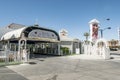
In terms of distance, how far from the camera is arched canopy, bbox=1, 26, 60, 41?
22062mm

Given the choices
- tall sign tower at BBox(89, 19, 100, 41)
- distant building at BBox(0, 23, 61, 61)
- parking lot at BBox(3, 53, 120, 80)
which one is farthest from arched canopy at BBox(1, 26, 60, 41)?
tall sign tower at BBox(89, 19, 100, 41)

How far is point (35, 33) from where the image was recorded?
23.3 metres

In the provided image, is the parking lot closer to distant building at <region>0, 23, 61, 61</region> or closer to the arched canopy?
distant building at <region>0, 23, 61, 61</region>

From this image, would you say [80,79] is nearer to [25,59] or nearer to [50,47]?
[25,59]

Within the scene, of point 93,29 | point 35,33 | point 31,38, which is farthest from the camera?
point 93,29

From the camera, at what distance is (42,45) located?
36.1m

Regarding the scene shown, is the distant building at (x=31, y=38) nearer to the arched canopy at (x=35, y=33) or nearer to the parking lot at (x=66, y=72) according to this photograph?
the arched canopy at (x=35, y=33)

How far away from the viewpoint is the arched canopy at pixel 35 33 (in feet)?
72.4

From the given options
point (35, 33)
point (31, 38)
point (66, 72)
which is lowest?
point (66, 72)

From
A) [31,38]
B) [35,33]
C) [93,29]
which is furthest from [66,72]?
[93,29]

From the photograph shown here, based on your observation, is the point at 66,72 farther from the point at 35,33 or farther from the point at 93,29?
the point at 93,29

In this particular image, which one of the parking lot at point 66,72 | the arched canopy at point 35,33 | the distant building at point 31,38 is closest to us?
the parking lot at point 66,72

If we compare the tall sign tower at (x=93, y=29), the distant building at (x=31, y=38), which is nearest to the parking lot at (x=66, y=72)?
the distant building at (x=31, y=38)

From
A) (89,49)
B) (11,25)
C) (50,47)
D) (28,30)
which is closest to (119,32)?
(89,49)
